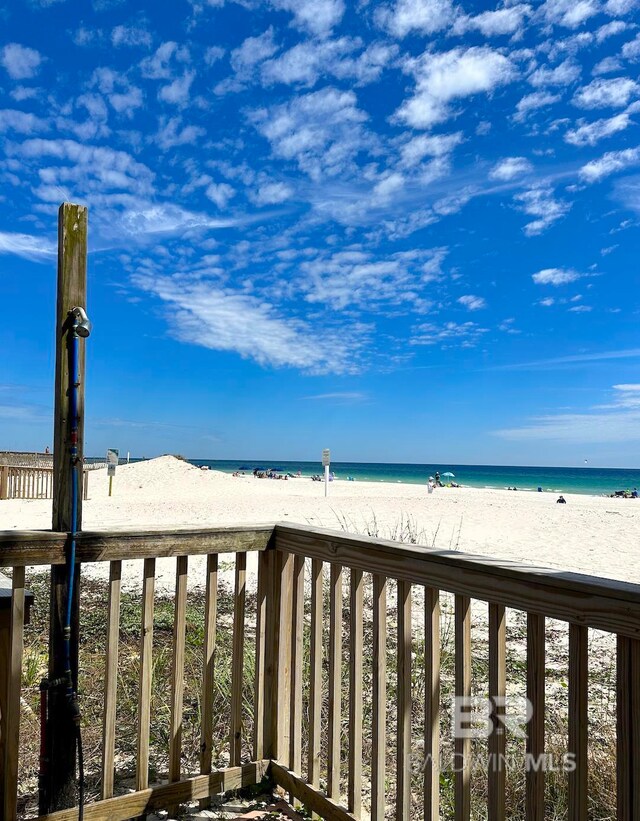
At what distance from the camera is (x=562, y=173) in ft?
58.2

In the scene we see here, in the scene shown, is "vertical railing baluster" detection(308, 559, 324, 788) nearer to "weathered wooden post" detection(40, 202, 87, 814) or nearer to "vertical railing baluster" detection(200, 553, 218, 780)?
"vertical railing baluster" detection(200, 553, 218, 780)

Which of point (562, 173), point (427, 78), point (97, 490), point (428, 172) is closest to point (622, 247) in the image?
point (562, 173)

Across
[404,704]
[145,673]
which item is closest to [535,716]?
[404,704]

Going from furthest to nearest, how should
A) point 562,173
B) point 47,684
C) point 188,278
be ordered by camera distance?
point 188,278 → point 562,173 → point 47,684

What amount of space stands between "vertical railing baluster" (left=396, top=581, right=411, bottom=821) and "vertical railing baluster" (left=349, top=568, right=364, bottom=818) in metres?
0.23

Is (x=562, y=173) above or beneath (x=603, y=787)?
above

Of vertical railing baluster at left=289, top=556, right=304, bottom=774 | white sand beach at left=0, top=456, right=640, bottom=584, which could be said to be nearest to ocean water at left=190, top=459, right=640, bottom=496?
white sand beach at left=0, top=456, right=640, bottom=584

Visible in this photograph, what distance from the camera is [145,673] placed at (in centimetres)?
218

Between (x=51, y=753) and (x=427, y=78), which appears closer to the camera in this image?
(x=51, y=753)

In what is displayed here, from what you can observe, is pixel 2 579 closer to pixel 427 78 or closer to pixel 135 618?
pixel 135 618

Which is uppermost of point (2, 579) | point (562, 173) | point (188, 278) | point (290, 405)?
point (562, 173)

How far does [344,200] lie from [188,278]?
9.40m

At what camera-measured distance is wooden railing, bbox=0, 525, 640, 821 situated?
1.26 m

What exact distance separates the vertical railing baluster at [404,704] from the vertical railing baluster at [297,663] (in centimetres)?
66
